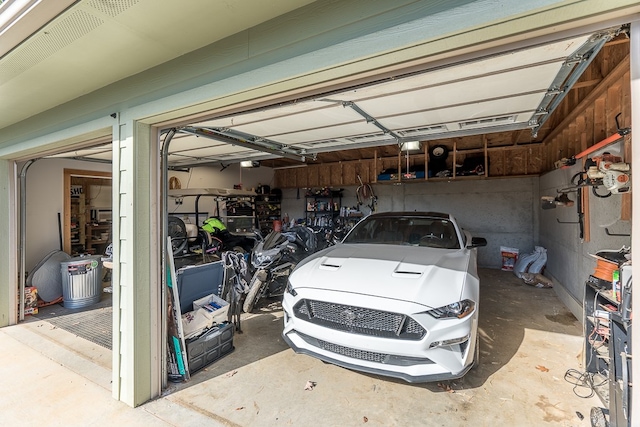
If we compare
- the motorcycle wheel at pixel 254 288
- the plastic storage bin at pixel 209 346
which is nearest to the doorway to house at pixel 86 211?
the motorcycle wheel at pixel 254 288

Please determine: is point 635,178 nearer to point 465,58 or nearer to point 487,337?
point 465,58

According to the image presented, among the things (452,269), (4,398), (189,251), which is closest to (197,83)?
(452,269)

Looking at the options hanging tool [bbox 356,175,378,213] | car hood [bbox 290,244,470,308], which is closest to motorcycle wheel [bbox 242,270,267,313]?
car hood [bbox 290,244,470,308]

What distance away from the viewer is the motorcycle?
161 inches

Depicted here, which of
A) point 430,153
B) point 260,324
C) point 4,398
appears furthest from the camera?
point 430,153

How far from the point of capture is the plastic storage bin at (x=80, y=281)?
448cm

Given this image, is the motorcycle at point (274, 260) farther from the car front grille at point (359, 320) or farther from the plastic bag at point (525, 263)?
the plastic bag at point (525, 263)

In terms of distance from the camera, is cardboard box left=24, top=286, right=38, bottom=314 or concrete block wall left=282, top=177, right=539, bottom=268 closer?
cardboard box left=24, top=286, right=38, bottom=314

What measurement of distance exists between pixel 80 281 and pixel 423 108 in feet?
18.1

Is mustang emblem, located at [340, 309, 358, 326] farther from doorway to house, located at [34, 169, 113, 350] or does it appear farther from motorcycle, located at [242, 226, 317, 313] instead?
doorway to house, located at [34, 169, 113, 350]

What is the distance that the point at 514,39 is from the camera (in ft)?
4.04

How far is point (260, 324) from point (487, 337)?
2821mm

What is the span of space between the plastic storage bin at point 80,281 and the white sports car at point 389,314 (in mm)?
3894

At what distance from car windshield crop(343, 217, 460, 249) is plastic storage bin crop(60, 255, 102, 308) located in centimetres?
418
